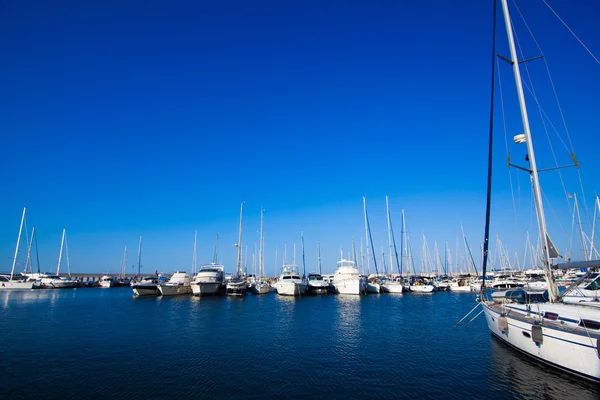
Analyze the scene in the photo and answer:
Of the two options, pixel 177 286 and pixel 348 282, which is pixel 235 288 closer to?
pixel 177 286

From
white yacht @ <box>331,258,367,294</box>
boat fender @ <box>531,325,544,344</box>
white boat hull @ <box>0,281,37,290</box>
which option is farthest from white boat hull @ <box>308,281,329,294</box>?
white boat hull @ <box>0,281,37,290</box>

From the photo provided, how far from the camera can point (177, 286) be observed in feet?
217

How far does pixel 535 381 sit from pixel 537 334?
8.16ft

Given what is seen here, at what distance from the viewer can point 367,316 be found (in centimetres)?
3784

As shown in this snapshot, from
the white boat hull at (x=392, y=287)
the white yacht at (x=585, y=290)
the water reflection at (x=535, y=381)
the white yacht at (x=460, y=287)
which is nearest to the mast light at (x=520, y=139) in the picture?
the white yacht at (x=585, y=290)

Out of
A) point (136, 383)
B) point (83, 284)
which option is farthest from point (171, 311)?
point (83, 284)

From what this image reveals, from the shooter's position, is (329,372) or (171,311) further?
(171,311)

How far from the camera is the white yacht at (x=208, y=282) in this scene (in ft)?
200

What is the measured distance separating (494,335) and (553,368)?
27.9ft

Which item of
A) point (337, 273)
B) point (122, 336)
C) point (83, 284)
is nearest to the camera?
point (122, 336)

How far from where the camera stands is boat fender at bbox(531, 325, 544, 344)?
16.9 meters

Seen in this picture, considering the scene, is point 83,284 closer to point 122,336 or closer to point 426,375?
point 122,336

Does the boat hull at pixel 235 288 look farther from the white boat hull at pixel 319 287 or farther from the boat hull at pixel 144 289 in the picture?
the boat hull at pixel 144 289

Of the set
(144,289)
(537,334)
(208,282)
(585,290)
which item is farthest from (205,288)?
(585,290)
